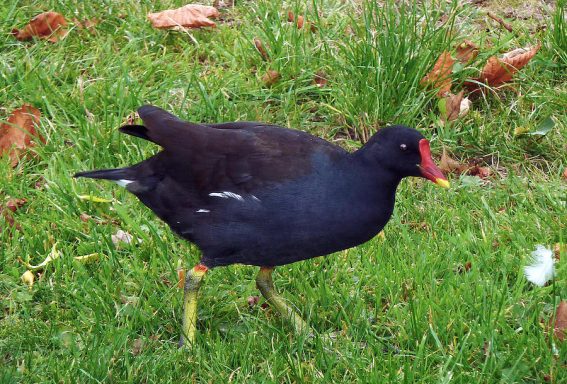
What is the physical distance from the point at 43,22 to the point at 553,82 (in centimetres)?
284

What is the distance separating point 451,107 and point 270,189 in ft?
5.48

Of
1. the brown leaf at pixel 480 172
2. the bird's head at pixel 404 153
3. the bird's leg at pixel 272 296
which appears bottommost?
the brown leaf at pixel 480 172

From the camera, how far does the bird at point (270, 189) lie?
347cm

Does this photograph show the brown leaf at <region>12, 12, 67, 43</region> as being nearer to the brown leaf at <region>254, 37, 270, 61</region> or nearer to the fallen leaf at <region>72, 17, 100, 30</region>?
the fallen leaf at <region>72, 17, 100, 30</region>

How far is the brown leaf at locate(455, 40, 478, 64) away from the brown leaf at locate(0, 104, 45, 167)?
2.22 meters

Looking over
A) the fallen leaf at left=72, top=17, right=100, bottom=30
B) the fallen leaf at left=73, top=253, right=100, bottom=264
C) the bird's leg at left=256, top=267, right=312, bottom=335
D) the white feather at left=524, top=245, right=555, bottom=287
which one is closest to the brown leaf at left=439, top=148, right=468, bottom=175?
the white feather at left=524, top=245, right=555, bottom=287

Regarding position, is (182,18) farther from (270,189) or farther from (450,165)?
(270,189)

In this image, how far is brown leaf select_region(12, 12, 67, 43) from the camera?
5.37 meters

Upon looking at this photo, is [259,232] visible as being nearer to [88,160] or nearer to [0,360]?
[0,360]

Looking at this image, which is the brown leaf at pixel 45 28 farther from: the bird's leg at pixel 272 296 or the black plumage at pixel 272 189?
the bird's leg at pixel 272 296

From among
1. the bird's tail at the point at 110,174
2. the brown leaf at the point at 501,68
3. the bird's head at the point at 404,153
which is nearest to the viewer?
the bird's head at the point at 404,153

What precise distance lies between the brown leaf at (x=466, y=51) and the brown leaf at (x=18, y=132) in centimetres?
222

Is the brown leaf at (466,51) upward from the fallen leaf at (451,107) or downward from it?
upward

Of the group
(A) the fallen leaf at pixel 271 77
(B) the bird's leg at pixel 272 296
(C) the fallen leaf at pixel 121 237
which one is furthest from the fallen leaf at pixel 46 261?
(A) the fallen leaf at pixel 271 77
